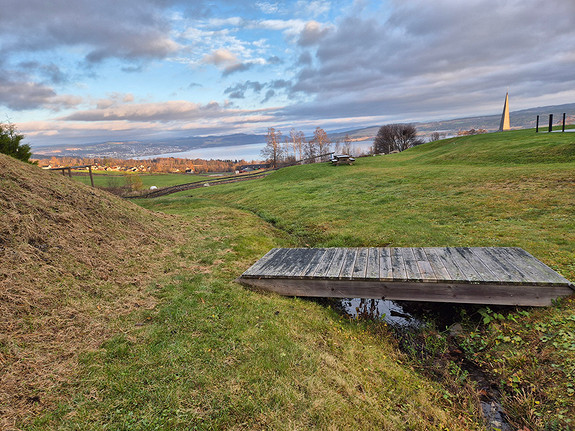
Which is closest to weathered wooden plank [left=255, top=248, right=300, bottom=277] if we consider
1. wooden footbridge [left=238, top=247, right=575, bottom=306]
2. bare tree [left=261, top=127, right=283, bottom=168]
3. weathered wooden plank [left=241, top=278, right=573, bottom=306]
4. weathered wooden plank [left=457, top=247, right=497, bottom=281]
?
wooden footbridge [left=238, top=247, right=575, bottom=306]

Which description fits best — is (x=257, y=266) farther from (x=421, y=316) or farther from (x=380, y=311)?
(x=421, y=316)

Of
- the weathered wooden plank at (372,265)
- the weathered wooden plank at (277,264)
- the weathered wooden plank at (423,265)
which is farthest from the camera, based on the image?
the weathered wooden plank at (277,264)

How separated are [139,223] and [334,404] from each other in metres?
8.29

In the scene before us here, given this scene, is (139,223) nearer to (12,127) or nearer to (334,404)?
(334,404)

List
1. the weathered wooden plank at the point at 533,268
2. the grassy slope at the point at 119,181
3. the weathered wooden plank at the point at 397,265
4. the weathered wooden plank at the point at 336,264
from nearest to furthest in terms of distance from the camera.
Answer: the weathered wooden plank at the point at 533,268 → the weathered wooden plank at the point at 397,265 → the weathered wooden plank at the point at 336,264 → the grassy slope at the point at 119,181

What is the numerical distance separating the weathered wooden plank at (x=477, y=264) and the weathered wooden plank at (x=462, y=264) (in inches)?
2.0

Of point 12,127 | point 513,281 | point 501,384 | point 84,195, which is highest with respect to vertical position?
point 12,127

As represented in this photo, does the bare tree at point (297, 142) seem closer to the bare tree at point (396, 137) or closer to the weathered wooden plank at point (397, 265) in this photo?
the bare tree at point (396, 137)

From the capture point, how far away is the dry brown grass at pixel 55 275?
361cm

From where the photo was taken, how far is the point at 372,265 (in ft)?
21.6

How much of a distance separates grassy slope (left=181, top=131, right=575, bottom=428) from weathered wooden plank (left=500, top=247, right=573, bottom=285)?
0.47m

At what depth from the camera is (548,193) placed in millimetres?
11695

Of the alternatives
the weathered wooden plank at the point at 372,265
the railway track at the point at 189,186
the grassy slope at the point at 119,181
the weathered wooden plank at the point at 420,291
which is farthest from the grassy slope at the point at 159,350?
the grassy slope at the point at 119,181

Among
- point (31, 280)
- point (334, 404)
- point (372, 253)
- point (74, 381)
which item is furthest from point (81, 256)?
point (372, 253)
